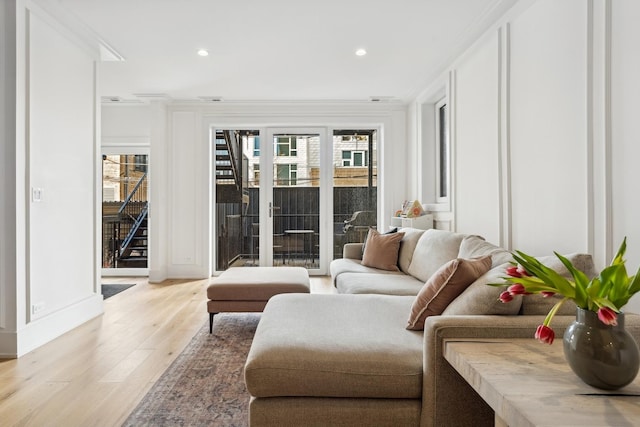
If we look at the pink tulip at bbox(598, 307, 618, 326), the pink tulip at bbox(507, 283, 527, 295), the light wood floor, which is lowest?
the light wood floor

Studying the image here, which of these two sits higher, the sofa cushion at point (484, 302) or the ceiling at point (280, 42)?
the ceiling at point (280, 42)

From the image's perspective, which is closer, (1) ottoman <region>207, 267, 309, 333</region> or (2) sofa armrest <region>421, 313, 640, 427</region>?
(2) sofa armrest <region>421, 313, 640, 427</region>

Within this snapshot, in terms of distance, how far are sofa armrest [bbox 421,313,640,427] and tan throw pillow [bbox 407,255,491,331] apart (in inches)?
13.6

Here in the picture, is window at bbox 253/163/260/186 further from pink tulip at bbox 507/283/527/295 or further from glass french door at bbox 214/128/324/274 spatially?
pink tulip at bbox 507/283/527/295

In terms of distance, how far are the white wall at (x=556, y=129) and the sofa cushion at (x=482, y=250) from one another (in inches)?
14.9

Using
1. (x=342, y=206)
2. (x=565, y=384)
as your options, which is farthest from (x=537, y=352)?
(x=342, y=206)

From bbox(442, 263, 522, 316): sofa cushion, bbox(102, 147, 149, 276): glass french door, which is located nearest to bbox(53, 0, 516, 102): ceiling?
bbox(102, 147, 149, 276): glass french door

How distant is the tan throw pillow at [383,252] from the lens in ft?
12.6

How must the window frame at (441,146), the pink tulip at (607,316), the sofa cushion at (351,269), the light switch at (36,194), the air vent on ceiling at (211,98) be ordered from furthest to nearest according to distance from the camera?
1. the air vent on ceiling at (211,98)
2. the window frame at (441,146)
3. the sofa cushion at (351,269)
4. the light switch at (36,194)
5. the pink tulip at (607,316)

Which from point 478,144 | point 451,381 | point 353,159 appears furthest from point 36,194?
point 353,159

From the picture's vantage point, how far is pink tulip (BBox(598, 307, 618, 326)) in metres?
0.98

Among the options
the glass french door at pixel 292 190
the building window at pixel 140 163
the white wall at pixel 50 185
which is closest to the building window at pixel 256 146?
the glass french door at pixel 292 190

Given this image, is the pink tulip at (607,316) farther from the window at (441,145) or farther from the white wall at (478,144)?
the window at (441,145)

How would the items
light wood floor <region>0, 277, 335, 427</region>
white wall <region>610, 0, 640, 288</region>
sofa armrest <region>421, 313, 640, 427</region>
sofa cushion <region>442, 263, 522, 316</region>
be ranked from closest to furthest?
1. sofa armrest <region>421, 313, 640, 427</region>
2. sofa cushion <region>442, 263, 522, 316</region>
3. white wall <region>610, 0, 640, 288</region>
4. light wood floor <region>0, 277, 335, 427</region>
